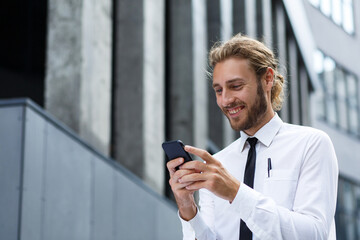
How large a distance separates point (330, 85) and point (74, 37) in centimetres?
2544

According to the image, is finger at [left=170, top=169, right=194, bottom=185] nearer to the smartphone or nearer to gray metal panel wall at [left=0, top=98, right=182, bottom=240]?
the smartphone

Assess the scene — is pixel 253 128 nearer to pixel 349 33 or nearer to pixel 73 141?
pixel 73 141

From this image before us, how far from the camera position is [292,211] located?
2465mm

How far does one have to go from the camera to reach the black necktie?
2.57m

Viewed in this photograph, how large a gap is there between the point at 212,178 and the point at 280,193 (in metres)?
0.41

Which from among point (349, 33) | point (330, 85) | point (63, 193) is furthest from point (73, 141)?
point (349, 33)

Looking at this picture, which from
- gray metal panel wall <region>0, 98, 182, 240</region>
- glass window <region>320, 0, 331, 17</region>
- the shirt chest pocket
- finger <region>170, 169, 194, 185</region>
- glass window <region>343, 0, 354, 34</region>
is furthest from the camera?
glass window <region>343, 0, 354, 34</region>

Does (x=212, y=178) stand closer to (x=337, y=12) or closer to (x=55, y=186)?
(x=55, y=186)

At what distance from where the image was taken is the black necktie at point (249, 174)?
2.57 m

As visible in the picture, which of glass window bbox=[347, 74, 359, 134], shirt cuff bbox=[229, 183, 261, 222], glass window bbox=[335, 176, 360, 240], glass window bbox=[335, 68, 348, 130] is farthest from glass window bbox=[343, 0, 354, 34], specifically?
shirt cuff bbox=[229, 183, 261, 222]

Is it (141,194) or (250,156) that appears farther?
(141,194)

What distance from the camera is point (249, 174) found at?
2.69 metres

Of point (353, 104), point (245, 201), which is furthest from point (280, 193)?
point (353, 104)

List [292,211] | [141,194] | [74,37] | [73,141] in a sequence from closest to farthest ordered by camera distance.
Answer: [292,211] → [73,141] → [74,37] → [141,194]
